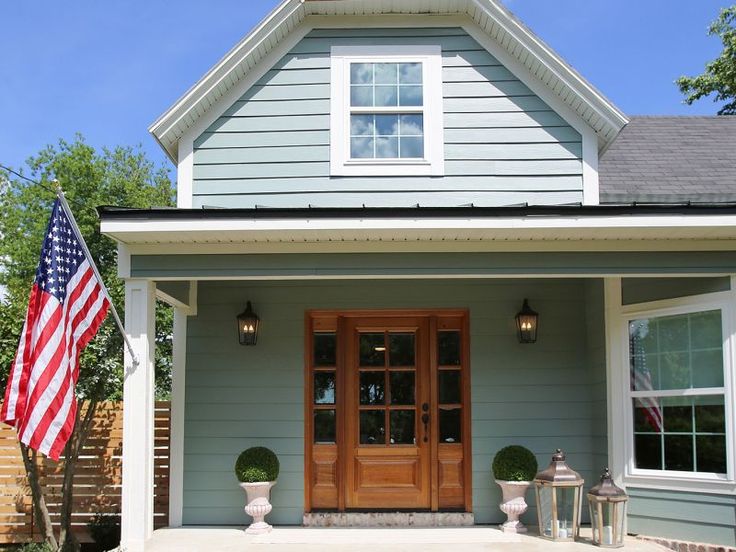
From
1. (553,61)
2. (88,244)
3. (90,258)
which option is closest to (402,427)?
(90,258)

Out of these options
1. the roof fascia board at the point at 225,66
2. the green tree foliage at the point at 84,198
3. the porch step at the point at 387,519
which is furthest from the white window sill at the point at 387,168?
the green tree foliage at the point at 84,198

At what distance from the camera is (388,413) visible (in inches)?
291

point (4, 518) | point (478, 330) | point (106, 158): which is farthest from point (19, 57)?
point (478, 330)

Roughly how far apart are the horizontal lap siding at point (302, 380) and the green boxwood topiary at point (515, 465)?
312 millimetres

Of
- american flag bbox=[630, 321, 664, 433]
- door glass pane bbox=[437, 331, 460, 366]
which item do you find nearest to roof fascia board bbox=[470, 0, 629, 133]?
A: american flag bbox=[630, 321, 664, 433]

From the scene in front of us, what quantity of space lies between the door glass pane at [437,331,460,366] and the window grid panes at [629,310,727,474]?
1593 mm

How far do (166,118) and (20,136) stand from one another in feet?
97.2

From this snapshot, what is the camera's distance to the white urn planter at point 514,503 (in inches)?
266

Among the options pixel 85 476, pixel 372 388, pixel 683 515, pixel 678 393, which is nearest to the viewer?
pixel 683 515

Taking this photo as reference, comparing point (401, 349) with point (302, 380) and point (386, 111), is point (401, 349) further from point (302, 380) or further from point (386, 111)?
point (386, 111)

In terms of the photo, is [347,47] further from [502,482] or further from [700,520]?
[700,520]

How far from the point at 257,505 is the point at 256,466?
13.2 inches

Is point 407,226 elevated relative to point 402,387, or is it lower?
elevated

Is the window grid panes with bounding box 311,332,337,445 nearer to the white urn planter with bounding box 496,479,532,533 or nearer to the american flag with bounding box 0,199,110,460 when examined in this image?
the white urn planter with bounding box 496,479,532,533
